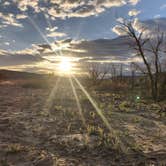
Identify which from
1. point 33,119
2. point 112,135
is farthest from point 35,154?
point 33,119

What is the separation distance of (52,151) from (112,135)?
2832 mm

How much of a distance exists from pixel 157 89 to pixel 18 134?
2454 cm

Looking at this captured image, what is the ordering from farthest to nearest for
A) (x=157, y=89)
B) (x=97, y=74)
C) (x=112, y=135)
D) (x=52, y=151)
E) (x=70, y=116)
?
(x=97, y=74) < (x=157, y=89) < (x=70, y=116) < (x=112, y=135) < (x=52, y=151)

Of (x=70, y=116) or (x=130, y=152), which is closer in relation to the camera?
(x=130, y=152)

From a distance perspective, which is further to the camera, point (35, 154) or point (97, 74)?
point (97, 74)

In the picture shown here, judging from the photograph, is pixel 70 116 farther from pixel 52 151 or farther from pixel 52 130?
pixel 52 151

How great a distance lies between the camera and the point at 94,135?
35.9ft

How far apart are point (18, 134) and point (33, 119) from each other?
3.07 m

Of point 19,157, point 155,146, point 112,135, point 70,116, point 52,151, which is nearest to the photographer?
point 19,157

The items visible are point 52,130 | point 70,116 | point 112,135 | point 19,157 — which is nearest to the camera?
point 19,157

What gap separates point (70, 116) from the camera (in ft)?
49.5

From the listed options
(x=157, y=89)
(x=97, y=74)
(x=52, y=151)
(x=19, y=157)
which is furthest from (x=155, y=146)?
(x=97, y=74)

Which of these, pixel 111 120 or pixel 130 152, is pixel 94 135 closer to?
pixel 130 152

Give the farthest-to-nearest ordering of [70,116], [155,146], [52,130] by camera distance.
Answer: [70,116], [52,130], [155,146]
